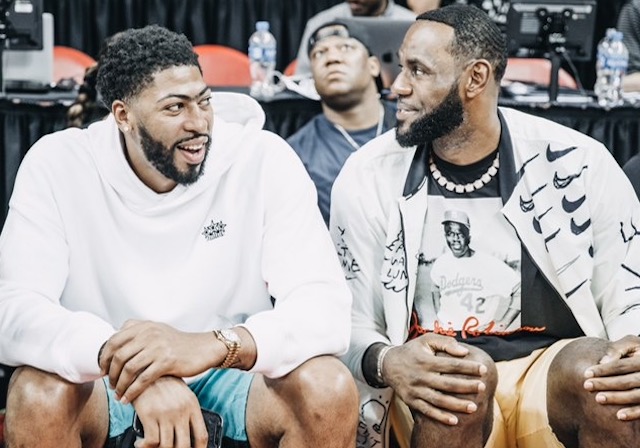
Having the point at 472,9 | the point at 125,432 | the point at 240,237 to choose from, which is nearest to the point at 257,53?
the point at 472,9

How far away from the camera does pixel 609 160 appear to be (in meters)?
2.95

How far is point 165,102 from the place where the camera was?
274 cm

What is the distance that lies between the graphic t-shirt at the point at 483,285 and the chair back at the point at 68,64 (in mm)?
3071

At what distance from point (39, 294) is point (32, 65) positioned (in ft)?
8.21

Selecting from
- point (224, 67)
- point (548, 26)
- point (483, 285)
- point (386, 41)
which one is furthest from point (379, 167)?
point (224, 67)

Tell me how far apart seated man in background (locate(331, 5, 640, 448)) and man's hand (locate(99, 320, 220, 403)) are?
1.71 ft

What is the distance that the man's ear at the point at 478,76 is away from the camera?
3.06 m

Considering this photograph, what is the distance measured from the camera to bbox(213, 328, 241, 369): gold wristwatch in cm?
246

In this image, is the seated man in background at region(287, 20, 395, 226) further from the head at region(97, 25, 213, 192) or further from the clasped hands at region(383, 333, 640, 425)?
the clasped hands at region(383, 333, 640, 425)

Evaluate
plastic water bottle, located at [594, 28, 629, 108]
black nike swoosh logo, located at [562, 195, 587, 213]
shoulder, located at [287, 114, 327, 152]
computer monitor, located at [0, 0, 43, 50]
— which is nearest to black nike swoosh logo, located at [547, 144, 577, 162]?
black nike swoosh logo, located at [562, 195, 587, 213]

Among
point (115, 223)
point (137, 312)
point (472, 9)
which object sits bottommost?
point (137, 312)

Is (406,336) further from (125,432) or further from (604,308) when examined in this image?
(125,432)

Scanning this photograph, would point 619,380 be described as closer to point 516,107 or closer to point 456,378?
point 456,378

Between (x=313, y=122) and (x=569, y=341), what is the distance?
1.88m
